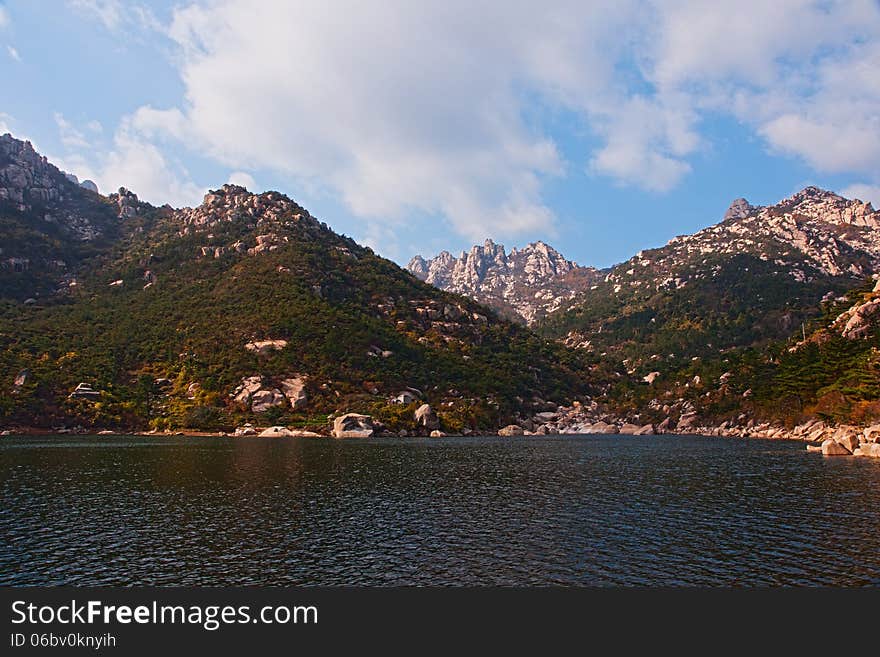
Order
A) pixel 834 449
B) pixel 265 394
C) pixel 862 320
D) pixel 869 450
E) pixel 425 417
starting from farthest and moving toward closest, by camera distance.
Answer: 1. pixel 425 417
2. pixel 265 394
3. pixel 862 320
4. pixel 834 449
5. pixel 869 450

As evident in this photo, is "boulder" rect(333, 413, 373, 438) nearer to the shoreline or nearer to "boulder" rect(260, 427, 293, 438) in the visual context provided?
the shoreline

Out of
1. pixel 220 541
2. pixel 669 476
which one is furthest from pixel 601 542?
pixel 669 476

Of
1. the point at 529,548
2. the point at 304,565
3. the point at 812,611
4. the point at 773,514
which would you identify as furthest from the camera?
the point at 773,514

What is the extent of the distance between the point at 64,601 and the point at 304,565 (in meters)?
13.6

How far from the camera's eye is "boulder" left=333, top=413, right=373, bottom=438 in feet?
546

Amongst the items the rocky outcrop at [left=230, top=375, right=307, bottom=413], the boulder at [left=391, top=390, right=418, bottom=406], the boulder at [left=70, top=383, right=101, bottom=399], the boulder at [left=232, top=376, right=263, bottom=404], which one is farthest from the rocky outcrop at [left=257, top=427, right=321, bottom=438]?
the boulder at [left=70, top=383, right=101, bottom=399]

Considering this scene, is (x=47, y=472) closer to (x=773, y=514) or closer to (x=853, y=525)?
(x=773, y=514)

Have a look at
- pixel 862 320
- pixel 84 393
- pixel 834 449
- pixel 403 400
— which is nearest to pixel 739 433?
→ pixel 862 320

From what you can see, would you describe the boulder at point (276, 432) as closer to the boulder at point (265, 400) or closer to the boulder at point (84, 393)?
the boulder at point (265, 400)

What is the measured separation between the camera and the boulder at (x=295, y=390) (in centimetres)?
18625

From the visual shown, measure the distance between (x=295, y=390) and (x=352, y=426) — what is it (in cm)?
3336

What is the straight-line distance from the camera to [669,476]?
79250 mm

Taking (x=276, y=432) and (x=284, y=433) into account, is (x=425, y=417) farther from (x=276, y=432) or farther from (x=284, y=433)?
(x=276, y=432)

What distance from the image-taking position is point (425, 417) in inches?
7283
